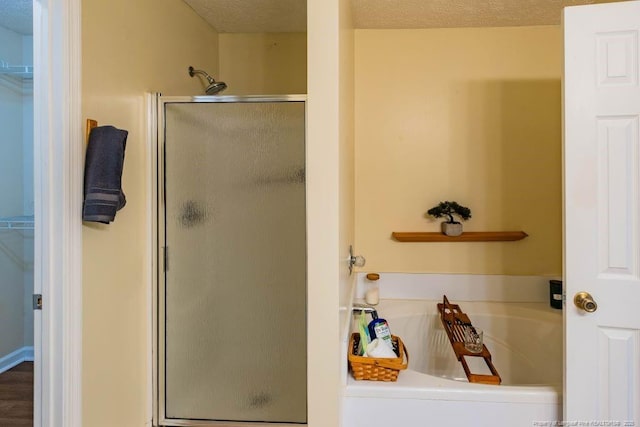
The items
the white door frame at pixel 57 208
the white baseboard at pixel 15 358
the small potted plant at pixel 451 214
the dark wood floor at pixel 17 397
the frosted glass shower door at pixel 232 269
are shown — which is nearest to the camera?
the white door frame at pixel 57 208

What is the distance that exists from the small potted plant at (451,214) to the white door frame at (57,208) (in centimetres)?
198

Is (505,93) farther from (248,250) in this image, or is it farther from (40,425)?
(40,425)

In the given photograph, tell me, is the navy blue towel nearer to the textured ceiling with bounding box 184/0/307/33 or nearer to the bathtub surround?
the textured ceiling with bounding box 184/0/307/33

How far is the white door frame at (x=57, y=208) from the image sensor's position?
1.22 m

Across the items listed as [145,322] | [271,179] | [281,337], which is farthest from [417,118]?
[145,322]

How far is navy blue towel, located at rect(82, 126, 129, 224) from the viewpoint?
49.8 inches

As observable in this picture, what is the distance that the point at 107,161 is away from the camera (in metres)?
1.30

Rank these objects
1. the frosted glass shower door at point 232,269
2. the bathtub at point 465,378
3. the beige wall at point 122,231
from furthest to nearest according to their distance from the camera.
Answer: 1. the frosted glass shower door at point 232,269
2. the bathtub at point 465,378
3. the beige wall at point 122,231

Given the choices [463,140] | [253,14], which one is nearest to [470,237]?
[463,140]

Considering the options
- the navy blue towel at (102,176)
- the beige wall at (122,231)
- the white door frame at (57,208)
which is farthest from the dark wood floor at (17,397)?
the navy blue towel at (102,176)

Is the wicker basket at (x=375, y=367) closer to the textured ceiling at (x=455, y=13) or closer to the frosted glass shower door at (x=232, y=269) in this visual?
the frosted glass shower door at (x=232, y=269)

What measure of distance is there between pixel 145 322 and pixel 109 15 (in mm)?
1296

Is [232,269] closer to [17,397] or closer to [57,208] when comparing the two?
[57,208]

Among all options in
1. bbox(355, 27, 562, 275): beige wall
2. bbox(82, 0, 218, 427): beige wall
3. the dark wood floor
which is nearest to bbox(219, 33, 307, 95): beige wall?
bbox(355, 27, 562, 275): beige wall
